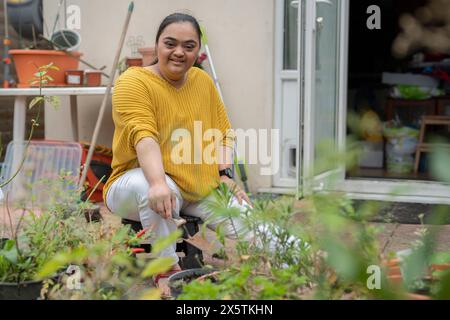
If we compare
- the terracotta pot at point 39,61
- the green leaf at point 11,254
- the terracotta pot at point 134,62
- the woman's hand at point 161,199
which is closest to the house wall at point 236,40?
the terracotta pot at point 134,62

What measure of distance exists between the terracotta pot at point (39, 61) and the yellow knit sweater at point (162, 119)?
2.17 metres

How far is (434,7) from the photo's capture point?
702 cm

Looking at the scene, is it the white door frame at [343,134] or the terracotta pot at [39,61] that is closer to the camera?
the white door frame at [343,134]

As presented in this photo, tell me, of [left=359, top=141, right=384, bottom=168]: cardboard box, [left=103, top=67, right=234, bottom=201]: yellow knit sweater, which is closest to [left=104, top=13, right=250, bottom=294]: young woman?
[left=103, top=67, right=234, bottom=201]: yellow knit sweater

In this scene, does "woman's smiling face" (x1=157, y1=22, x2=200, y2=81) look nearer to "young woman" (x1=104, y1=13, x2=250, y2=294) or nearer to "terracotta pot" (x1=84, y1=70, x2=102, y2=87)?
"young woman" (x1=104, y1=13, x2=250, y2=294)

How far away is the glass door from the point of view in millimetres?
4316

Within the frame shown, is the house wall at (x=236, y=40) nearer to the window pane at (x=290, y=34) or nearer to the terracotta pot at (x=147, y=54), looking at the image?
the window pane at (x=290, y=34)

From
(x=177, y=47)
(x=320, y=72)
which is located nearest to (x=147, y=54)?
(x=320, y=72)

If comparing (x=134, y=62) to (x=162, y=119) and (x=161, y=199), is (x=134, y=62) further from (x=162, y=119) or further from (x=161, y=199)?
(x=161, y=199)

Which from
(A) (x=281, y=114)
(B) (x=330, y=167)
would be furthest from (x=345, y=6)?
(B) (x=330, y=167)

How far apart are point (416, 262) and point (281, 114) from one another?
387 cm

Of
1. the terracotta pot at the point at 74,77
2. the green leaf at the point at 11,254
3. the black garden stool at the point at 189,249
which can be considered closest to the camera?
the green leaf at the point at 11,254

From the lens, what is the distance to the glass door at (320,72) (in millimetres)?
4316

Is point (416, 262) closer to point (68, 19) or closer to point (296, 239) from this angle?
point (296, 239)
